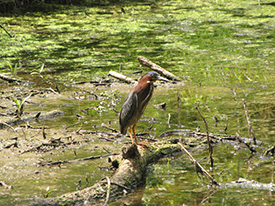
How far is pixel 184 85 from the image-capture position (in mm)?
6348

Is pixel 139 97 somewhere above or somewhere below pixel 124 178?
above

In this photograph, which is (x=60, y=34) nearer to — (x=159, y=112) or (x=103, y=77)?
(x=103, y=77)

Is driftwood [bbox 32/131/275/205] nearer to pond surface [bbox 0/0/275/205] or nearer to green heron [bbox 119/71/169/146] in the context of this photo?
pond surface [bbox 0/0/275/205]

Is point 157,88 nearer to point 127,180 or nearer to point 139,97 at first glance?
point 139,97

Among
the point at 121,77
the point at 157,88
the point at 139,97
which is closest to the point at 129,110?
the point at 139,97

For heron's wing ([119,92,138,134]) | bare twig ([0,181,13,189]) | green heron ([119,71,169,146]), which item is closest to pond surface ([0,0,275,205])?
bare twig ([0,181,13,189])

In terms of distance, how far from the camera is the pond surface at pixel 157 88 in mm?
3447

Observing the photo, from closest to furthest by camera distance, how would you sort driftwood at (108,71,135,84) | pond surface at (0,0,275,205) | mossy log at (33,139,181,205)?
1. mossy log at (33,139,181,205)
2. pond surface at (0,0,275,205)
3. driftwood at (108,71,135,84)

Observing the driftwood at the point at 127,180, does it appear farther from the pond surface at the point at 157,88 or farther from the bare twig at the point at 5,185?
the bare twig at the point at 5,185

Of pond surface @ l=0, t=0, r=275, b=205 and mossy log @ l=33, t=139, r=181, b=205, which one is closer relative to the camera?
mossy log @ l=33, t=139, r=181, b=205

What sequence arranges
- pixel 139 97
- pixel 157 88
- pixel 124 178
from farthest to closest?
pixel 157 88 → pixel 139 97 → pixel 124 178

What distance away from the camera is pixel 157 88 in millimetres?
6324

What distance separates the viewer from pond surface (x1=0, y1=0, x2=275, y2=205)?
A: 3.45 meters

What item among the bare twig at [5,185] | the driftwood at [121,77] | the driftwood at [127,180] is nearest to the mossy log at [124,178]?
the driftwood at [127,180]
